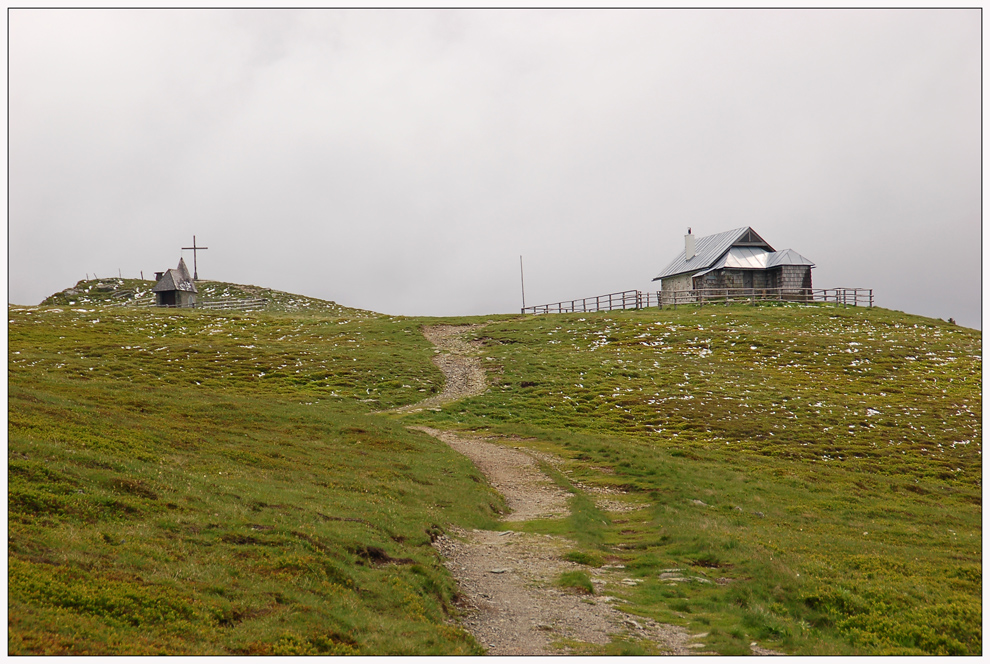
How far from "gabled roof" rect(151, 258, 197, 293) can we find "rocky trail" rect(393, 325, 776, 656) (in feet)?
282

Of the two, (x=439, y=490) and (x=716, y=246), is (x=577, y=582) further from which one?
(x=716, y=246)

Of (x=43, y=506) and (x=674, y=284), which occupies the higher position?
(x=674, y=284)

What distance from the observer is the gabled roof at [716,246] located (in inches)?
3696

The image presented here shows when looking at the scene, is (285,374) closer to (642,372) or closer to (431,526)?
(642,372)

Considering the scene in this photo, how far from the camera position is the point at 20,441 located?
17422 mm

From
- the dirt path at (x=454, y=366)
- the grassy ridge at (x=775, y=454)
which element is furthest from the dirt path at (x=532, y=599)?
the dirt path at (x=454, y=366)

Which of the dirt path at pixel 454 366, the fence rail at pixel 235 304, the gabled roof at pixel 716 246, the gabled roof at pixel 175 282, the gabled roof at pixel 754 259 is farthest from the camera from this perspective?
the fence rail at pixel 235 304

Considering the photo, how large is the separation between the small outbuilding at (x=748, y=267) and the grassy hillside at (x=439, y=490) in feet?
100.0

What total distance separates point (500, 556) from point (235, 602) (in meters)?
8.25

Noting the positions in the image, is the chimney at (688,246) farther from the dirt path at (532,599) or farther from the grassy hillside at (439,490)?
the dirt path at (532,599)

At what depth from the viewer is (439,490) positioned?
24594 mm

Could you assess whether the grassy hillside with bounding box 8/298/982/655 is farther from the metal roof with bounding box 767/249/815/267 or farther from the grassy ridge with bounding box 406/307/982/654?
the metal roof with bounding box 767/249/815/267

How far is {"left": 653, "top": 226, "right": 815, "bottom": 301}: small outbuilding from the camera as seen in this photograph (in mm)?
91125

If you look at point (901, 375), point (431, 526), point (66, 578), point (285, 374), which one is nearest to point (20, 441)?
point (66, 578)
